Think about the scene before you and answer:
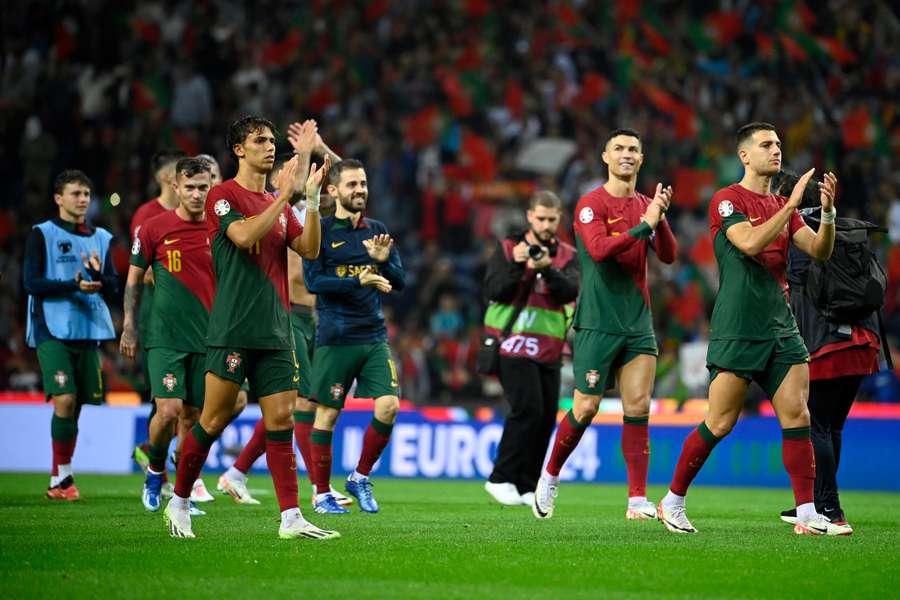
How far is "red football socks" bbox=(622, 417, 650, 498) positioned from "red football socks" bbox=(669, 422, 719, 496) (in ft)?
4.04

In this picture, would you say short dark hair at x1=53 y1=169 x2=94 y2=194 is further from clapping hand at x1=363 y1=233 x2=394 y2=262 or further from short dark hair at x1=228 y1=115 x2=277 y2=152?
short dark hair at x1=228 y1=115 x2=277 y2=152

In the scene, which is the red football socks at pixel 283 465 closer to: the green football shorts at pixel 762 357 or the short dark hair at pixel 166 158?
the green football shorts at pixel 762 357

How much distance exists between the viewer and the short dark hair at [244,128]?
26.3 ft

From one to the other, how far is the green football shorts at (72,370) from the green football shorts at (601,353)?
463 cm

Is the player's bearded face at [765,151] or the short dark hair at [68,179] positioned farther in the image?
the short dark hair at [68,179]

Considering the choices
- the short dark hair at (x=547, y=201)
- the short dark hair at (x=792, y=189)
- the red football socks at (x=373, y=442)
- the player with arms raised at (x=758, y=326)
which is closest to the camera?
the player with arms raised at (x=758, y=326)

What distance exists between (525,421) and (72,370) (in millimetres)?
4042

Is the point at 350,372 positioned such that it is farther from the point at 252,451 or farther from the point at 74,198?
the point at 74,198

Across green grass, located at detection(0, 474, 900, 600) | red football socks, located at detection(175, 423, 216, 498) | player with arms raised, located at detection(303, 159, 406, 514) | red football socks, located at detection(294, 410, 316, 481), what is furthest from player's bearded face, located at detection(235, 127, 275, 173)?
red football socks, located at detection(294, 410, 316, 481)

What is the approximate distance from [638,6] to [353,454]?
1064 cm

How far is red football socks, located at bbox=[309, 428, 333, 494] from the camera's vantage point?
1039 cm

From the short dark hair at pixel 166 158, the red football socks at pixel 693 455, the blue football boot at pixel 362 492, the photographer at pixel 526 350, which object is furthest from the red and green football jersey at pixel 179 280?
the red football socks at pixel 693 455

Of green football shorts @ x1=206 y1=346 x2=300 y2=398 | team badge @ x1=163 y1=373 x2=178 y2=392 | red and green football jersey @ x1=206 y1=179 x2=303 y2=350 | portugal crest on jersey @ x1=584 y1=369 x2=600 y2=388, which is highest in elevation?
red and green football jersey @ x1=206 y1=179 x2=303 y2=350

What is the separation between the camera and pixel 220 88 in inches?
880
